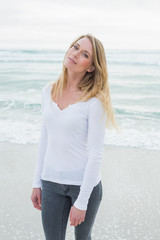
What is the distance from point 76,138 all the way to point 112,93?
11.8 meters

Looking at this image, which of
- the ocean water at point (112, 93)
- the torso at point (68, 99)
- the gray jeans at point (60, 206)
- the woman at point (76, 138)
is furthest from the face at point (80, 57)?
the ocean water at point (112, 93)

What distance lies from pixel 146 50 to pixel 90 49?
2366 centimetres

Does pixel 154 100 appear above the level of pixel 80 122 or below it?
below

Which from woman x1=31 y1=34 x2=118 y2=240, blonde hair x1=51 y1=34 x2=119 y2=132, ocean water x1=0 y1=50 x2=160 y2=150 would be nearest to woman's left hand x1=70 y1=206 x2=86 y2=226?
woman x1=31 y1=34 x2=118 y2=240

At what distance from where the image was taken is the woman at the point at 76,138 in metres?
1.46

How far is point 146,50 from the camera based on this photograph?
2408 cm

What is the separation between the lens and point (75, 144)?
4.97 feet

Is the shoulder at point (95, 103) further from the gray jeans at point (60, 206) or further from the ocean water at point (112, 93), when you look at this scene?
the ocean water at point (112, 93)

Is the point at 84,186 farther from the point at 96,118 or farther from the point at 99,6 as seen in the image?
the point at 99,6

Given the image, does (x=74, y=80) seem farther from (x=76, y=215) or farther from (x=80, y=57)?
(x=76, y=215)

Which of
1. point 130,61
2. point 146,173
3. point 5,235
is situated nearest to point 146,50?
point 130,61

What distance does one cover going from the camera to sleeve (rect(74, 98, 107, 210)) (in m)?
1.42

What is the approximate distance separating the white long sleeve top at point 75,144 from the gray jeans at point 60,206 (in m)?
0.04

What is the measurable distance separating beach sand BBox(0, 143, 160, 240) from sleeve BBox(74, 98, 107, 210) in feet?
3.97
